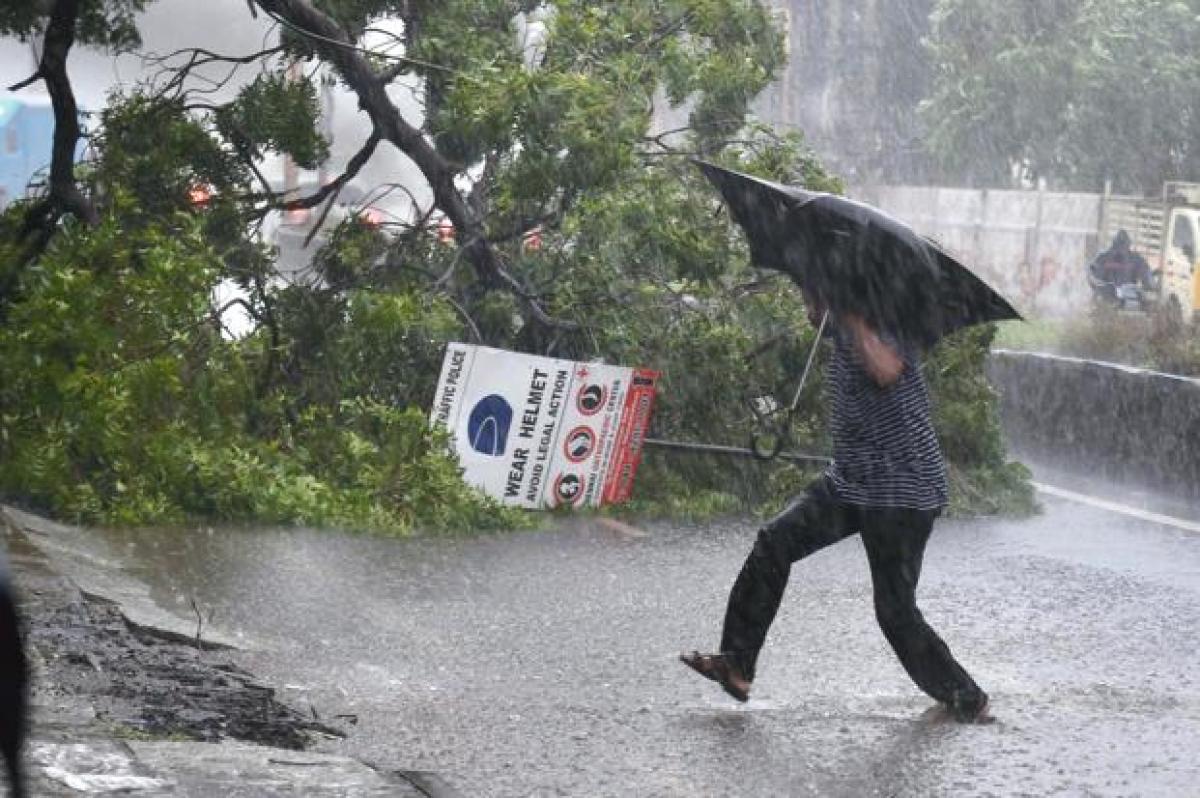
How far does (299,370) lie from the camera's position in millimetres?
11898

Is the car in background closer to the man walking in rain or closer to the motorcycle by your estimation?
the man walking in rain

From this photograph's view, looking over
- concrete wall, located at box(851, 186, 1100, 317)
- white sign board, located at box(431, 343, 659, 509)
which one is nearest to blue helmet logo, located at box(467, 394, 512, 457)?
white sign board, located at box(431, 343, 659, 509)

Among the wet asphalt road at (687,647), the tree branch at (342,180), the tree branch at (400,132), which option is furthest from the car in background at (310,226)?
the wet asphalt road at (687,647)

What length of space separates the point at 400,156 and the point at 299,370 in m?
1.97

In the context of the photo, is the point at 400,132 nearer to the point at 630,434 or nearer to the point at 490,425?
the point at 490,425

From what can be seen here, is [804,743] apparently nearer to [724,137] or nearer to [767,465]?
[767,465]

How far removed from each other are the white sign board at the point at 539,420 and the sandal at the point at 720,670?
14.3 feet

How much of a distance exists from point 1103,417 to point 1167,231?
1690 centimetres

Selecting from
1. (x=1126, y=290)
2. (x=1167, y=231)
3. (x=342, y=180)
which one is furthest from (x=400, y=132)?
(x=1167, y=231)

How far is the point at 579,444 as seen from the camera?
37.0 ft

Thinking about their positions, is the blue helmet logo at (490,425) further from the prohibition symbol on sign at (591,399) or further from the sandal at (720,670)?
the sandal at (720,670)

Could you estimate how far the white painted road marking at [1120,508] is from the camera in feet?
39.4

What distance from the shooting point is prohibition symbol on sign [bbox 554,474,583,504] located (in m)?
11.3

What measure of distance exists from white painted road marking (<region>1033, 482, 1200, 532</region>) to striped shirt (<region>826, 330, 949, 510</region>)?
5.72 meters
